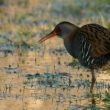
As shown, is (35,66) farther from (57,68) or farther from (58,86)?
(58,86)

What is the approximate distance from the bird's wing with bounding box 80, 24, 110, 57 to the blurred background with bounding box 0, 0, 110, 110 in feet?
1.83

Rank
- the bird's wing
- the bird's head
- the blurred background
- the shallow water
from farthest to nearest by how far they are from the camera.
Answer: the bird's head → the bird's wing → the blurred background → the shallow water

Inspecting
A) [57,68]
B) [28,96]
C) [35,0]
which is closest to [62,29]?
[57,68]

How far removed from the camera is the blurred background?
944 cm

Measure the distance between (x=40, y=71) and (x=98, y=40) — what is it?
159 cm

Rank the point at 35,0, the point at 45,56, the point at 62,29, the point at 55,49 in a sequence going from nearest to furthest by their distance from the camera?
1. the point at 62,29
2. the point at 45,56
3. the point at 55,49
4. the point at 35,0

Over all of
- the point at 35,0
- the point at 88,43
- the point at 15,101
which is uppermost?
the point at 35,0

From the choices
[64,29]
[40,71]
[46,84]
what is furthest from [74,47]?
[46,84]

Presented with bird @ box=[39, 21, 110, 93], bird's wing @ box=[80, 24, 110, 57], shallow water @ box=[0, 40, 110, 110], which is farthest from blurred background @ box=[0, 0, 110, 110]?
bird's wing @ box=[80, 24, 110, 57]

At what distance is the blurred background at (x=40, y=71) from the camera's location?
372 inches

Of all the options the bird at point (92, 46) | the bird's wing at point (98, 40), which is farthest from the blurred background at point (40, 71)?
the bird's wing at point (98, 40)

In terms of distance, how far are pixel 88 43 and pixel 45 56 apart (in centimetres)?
267

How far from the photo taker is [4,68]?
12.1m

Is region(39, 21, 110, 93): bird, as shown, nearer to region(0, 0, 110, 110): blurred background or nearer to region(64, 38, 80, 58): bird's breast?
region(64, 38, 80, 58): bird's breast
